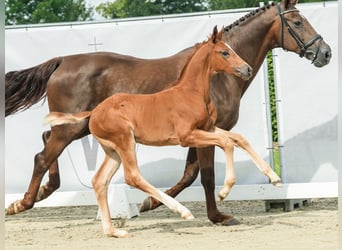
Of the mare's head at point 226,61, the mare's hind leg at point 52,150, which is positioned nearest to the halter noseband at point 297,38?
the mare's head at point 226,61

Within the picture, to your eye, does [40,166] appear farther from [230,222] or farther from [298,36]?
[298,36]

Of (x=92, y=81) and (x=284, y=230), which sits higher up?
(x=92, y=81)

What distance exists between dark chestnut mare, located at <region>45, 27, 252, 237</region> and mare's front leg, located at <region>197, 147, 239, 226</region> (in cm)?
67

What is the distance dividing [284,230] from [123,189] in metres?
1.98

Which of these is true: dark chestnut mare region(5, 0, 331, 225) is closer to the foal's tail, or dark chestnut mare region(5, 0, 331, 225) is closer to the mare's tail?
the mare's tail

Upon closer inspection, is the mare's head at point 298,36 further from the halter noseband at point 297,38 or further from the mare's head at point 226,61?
the mare's head at point 226,61

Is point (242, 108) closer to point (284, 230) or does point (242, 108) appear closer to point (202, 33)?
point (202, 33)

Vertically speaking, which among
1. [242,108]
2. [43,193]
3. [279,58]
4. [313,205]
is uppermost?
[279,58]

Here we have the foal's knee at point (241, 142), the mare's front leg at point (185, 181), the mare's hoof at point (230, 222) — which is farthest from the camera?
the mare's front leg at point (185, 181)

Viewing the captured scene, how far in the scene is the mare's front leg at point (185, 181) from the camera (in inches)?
247

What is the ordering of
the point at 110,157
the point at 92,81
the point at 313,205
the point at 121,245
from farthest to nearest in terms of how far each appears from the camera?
the point at 313,205 < the point at 92,81 < the point at 110,157 < the point at 121,245

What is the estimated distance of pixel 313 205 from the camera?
7590mm

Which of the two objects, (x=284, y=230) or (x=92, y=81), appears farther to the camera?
(x=92, y=81)

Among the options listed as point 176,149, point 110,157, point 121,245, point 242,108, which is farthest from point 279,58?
point 121,245
